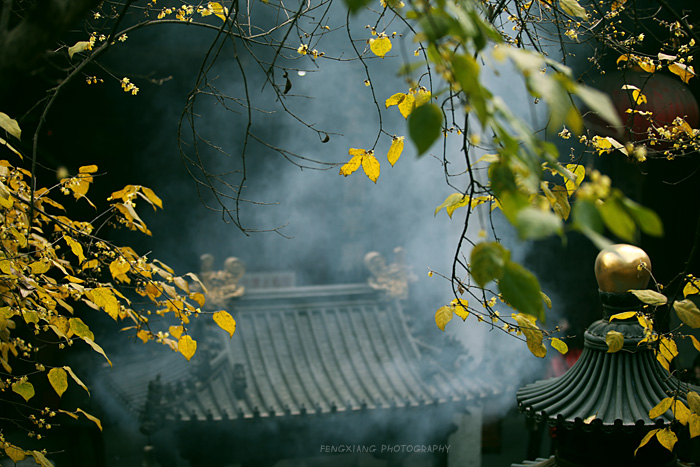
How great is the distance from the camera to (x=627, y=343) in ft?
6.34

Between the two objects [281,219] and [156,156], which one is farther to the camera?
[281,219]

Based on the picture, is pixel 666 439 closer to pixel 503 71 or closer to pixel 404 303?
pixel 404 303

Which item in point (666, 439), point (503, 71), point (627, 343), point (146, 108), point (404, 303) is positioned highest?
point (503, 71)

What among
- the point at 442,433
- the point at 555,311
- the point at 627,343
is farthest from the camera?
the point at 555,311

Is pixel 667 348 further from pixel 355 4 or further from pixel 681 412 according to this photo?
pixel 355 4

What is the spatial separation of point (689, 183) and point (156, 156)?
4281 mm

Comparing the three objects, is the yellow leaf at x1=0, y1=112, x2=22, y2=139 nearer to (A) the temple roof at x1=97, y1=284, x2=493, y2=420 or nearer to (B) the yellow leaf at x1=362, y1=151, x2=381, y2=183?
(B) the yellow leaf at x1=362, y1=151, x2=381, y2=183

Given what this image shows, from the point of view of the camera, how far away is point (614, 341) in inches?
72.9

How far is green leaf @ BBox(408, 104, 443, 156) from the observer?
81 cm

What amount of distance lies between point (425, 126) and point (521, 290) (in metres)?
0.25

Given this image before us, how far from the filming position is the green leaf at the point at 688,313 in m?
1.78

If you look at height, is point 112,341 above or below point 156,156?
below

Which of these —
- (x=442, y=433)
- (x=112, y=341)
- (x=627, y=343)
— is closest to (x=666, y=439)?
(x=627, y=343)

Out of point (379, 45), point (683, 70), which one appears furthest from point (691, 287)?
point (379, 45)
